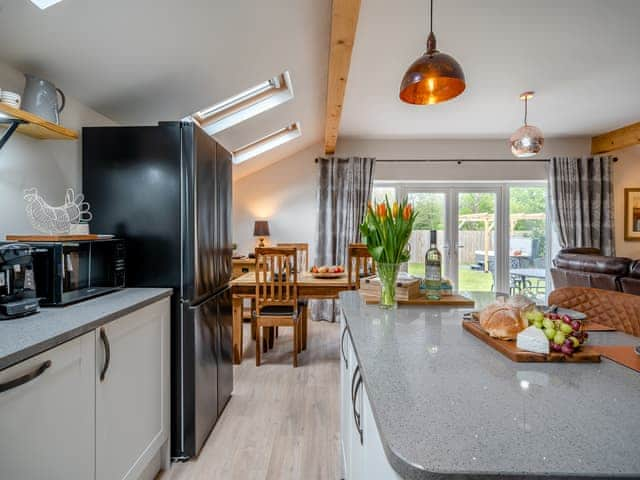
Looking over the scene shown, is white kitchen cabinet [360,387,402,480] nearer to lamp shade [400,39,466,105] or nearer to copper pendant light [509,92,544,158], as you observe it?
lamp shade [400,39,466,105]

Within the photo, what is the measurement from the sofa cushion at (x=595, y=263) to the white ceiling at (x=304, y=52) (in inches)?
64.6

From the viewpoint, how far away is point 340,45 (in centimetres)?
210

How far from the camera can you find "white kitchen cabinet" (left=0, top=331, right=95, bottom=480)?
876 millimetres

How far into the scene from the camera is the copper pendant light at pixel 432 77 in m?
1.44

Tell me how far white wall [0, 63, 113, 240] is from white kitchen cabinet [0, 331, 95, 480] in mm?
819

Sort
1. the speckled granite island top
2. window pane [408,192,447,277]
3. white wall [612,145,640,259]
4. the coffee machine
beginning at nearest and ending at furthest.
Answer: the speckled granite island top → the coffee machine → white wall [612,145,640,259] → window pane [408,192,447,277]

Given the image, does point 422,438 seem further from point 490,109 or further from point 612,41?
point 490,109

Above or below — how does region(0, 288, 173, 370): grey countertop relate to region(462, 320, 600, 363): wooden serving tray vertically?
above

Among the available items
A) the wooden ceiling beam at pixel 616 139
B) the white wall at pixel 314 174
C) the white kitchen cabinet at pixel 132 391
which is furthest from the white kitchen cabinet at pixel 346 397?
the wooden ceiling beam at pixel 616 139

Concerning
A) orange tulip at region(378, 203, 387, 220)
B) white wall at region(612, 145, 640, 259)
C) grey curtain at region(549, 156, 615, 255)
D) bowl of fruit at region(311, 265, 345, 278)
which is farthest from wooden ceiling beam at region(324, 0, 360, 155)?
white wall at region(612, 145, 640, 259)

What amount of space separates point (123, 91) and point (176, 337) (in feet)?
4.76

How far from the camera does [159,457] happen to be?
1742 mm

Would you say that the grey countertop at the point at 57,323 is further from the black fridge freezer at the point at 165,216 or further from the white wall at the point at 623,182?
the white wall at the point at 623,182

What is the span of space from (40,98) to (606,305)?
8.44 feet
